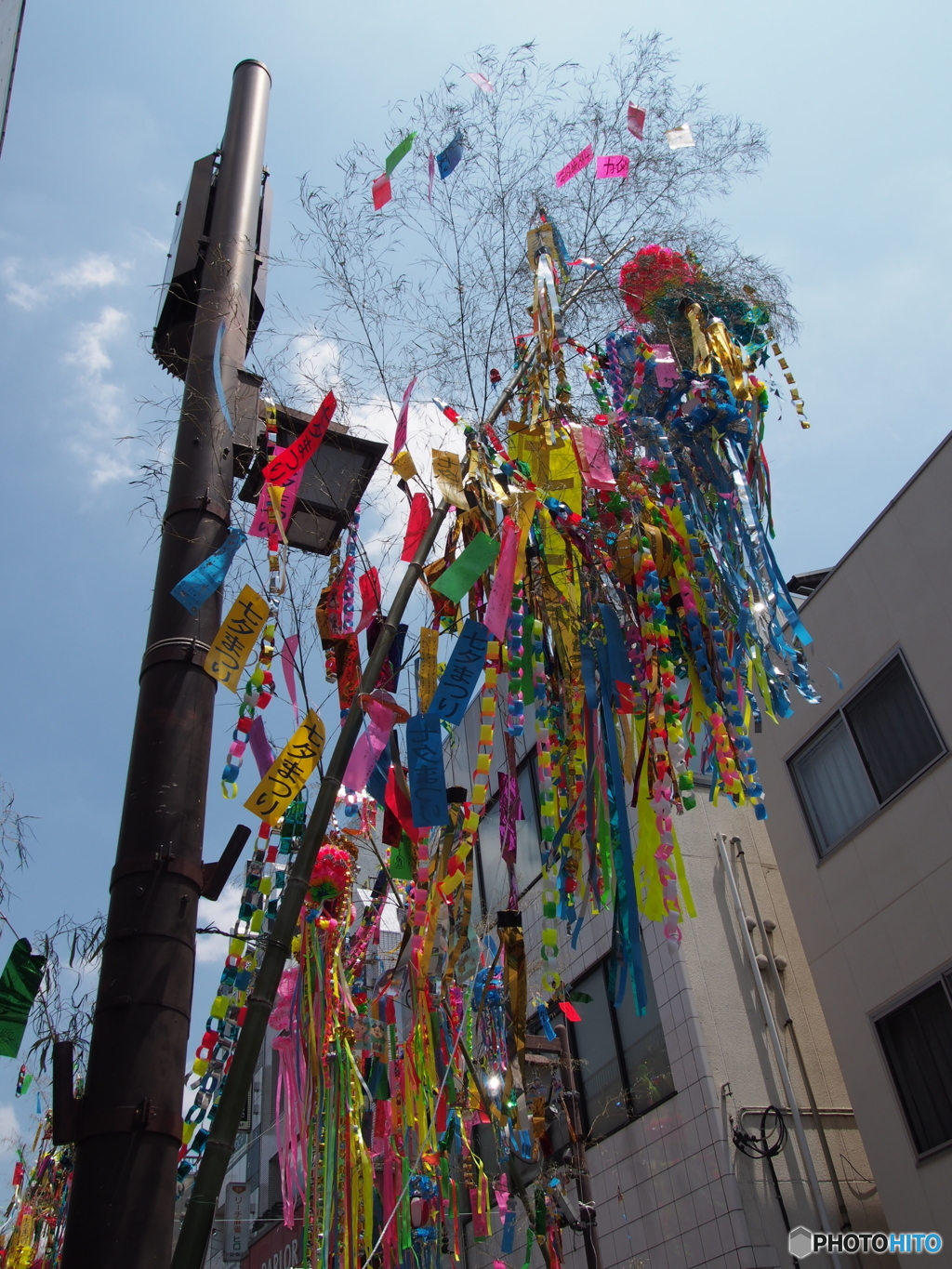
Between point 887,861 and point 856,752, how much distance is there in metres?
0.82

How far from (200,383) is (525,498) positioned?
111 centimetres

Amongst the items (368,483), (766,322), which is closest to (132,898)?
(368,483)

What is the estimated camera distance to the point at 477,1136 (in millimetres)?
9102

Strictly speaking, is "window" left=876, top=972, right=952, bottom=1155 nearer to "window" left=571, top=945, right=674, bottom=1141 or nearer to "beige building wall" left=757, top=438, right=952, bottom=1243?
"beige building wall" left=757, top=438, right=952, bottom=1243

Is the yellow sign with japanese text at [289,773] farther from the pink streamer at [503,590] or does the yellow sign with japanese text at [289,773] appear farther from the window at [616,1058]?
the window at [616,1058]

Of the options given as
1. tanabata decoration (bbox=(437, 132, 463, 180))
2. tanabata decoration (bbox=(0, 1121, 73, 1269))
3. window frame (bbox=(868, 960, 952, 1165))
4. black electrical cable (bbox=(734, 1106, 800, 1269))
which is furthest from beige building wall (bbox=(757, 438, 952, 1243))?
tanabata decoration (bbox=(0, 1121, 73, 1269))

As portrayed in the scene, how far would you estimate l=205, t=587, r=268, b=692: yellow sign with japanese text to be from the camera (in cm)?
236

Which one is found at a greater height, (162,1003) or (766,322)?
(766,322)

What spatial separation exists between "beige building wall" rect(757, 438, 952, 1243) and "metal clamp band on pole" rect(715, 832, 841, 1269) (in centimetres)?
49

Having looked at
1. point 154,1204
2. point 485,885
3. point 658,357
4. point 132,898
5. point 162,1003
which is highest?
point 485,885

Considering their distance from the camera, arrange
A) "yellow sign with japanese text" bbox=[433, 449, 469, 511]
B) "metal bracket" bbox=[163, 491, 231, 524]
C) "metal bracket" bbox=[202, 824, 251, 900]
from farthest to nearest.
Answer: "yellow sign with japanese text" bbox=[433, 449, 469, 511] < "metal bracket" bbox=[163, 491, 231, 524] < "metal bracket" bbox=[202, 824, 251, 900]

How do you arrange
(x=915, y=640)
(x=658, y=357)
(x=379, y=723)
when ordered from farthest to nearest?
(x=915, y=640)
(x=658, y=357)
(x=379, y=723)

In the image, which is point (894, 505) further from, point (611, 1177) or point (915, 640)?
point (611, 1177)

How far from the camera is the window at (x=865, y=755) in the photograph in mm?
6402
